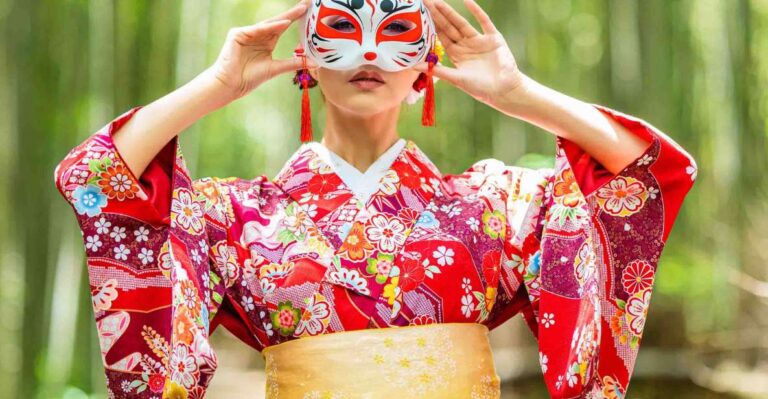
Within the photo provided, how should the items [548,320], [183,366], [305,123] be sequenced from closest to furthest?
[183,366], [548,320], [305,123]

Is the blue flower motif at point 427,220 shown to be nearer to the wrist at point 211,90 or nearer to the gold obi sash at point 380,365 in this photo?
the gold obi sash at point 380,365

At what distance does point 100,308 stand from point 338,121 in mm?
508

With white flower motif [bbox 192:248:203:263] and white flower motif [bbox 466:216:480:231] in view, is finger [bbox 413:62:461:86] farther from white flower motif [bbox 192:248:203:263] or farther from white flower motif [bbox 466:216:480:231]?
white flower motif [bbox 192:248:203:263]

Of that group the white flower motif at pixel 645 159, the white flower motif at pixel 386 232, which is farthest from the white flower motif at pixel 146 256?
the white flower motif at pixel 645 159

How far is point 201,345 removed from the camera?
5.05 feet

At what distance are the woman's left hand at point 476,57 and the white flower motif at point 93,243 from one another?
58cm

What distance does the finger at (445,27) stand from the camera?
1.66 meters

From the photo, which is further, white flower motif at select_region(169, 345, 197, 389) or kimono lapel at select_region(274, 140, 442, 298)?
kimono lapel at select_region(274, 140, 442, 298)

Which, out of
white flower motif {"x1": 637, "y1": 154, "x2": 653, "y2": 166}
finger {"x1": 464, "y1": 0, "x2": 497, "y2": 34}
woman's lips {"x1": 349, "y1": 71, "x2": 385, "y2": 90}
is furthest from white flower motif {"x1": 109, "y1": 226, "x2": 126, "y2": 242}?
white flower motif {"x1": 637, "y1": 154, "x2": 653, "y2": 166}

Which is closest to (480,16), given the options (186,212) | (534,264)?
(534,264)

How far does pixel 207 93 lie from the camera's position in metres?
1.58

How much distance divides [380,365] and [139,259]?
41 cm

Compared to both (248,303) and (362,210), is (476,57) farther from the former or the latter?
(248,303)

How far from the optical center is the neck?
176 centimetres
